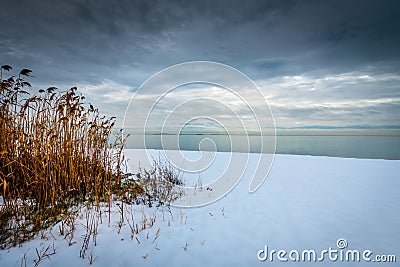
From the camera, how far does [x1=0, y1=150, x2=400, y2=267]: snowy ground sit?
2074mm

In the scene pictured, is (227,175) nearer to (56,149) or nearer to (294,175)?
(294,175)

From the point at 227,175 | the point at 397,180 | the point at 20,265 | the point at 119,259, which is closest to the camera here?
the point at 20,265

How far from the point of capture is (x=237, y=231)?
2.76 meters

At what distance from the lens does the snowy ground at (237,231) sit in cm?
207

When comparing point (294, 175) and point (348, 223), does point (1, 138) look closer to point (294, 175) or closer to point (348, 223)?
point (348, 223)

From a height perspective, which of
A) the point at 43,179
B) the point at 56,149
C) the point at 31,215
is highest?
the point at 56,149

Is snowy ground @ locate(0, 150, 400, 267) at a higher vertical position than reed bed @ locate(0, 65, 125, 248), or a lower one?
lower

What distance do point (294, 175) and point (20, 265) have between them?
648 centimetres

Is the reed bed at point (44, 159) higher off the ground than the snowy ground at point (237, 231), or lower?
higher

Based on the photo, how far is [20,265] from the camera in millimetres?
1854

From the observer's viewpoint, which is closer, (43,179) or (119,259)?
(119,259)

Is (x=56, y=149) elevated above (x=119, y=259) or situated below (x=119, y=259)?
above

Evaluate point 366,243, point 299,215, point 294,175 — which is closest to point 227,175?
point 294,175

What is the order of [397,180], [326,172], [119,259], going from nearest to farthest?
1. [119,259]
2. [397,180]
3. [326,172]
